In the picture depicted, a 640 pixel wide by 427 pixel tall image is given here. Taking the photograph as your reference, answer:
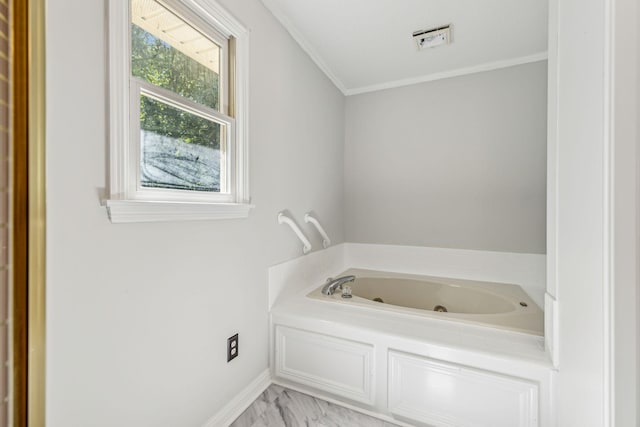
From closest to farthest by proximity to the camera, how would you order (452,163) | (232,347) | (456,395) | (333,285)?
A: (456,395) → (232,347) → (333,285) → (452,163)

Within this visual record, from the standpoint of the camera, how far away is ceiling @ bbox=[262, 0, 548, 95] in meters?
1.62

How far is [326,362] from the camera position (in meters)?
1.47

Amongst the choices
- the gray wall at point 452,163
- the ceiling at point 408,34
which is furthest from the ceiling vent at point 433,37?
the gray wall at point 452,163

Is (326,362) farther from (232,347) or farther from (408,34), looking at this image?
(408,34)

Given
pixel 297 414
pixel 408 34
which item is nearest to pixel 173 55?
pixel 408 34

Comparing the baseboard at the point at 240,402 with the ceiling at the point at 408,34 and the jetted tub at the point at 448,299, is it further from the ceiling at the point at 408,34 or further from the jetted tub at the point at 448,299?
the ceiling at the point at 408,34

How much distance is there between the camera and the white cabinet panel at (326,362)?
1391mm

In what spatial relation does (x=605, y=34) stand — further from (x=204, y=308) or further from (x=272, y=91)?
(x=204, y=308)

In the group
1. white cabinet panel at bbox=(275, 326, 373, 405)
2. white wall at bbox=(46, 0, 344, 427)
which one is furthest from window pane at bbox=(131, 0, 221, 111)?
white cabinet panel at bbox=(275, 326, 373, 405)

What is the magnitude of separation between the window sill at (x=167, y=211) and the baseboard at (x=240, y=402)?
3.04 feet

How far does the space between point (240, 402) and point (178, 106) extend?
4.77ft

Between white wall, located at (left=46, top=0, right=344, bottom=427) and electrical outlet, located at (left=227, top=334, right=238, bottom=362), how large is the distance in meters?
0.03

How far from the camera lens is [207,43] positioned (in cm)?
130

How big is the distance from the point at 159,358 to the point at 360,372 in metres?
0.94
